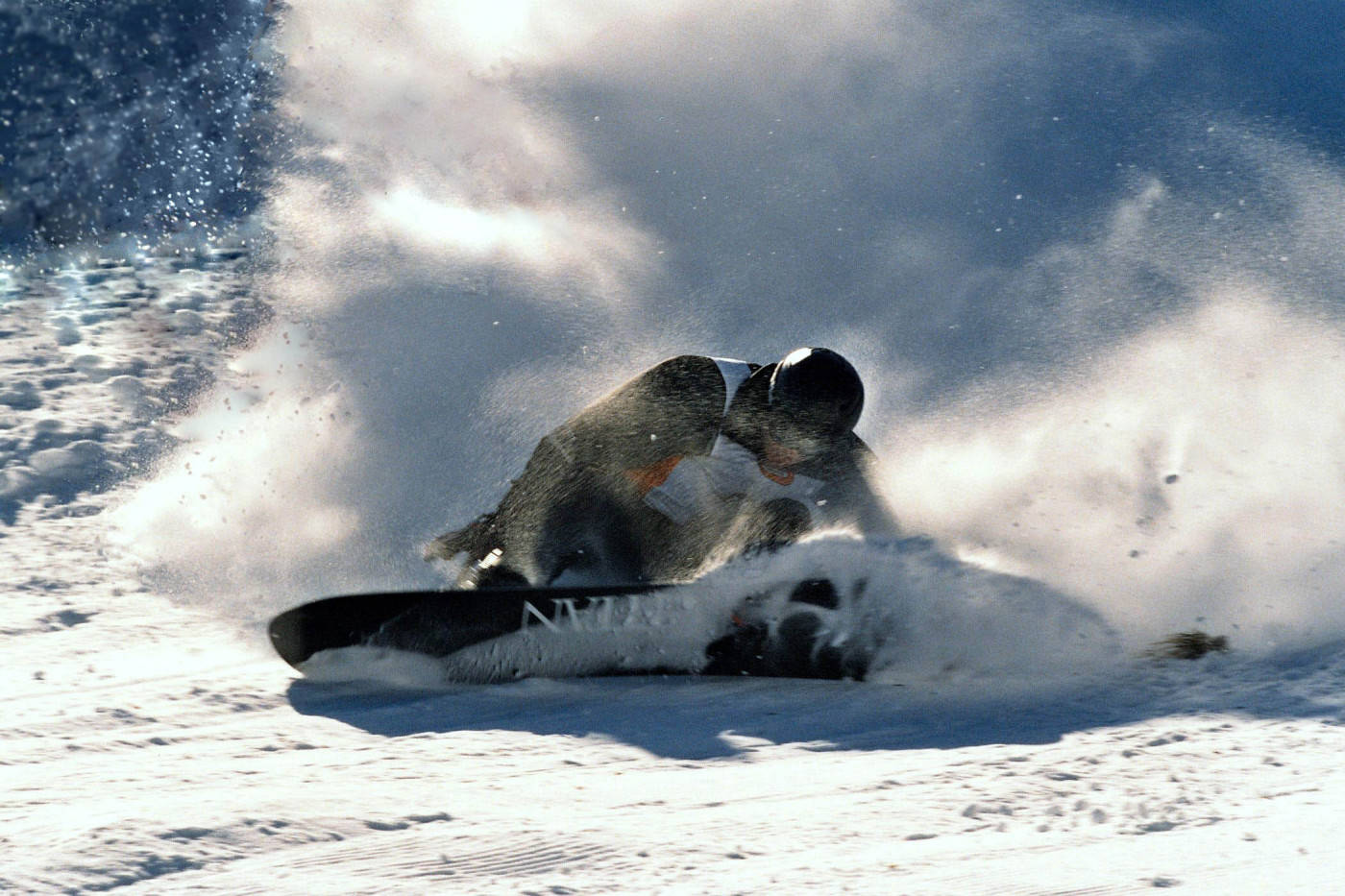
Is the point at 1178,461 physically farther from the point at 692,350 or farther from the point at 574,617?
the point at 692,350

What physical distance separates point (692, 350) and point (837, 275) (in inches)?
57.5

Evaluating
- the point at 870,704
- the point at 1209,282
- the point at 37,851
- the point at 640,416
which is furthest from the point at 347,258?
the point at 37,851

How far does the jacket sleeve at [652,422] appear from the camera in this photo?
12.1ft

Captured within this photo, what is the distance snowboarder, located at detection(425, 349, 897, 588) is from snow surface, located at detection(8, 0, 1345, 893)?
206 mm

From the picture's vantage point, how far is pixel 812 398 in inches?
140

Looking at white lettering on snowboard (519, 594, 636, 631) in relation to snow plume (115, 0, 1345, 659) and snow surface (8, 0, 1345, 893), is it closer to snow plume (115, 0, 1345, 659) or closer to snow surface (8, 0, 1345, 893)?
snow surface (8, 0, 1345, 893)

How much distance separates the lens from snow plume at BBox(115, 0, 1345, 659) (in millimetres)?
4199

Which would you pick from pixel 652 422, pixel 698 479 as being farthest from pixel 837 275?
pixel 698 479

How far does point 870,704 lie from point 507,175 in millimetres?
6514

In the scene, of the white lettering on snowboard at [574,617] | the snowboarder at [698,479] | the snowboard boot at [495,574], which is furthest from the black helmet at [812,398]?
the snowboard boot at [495,574]

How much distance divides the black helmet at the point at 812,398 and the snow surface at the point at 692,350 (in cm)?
39

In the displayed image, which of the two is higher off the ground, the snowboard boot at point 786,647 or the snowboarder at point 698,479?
the snowboarder at point 698,479

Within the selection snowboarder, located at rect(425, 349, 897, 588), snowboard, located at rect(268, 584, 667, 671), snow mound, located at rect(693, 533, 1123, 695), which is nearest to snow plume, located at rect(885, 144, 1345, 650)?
snow mound, located at rect(693, 533, 1123, 695)

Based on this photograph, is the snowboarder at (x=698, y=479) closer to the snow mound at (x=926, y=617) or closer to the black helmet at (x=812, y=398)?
the black helmet at (x=812, y=398)
